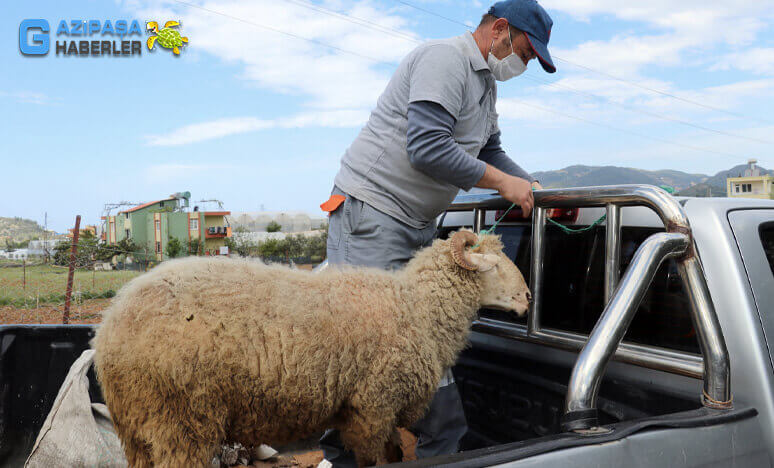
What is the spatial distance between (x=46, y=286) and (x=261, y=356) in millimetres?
17326

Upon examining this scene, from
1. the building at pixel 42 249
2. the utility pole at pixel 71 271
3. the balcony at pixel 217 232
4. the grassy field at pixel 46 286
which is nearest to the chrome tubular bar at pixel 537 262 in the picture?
the utility pole at pixel 71 271

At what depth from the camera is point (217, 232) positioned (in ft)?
168

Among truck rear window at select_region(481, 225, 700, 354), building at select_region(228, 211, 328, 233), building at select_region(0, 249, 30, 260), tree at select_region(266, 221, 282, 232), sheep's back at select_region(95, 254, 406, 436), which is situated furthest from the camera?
building at select_region(228, 211, 328, 233)

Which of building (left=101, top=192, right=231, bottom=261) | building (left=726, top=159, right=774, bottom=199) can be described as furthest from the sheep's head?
building (left=726, top=159, right=774, bottom=199)

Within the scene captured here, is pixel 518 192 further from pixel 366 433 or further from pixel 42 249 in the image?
pixel 42 249

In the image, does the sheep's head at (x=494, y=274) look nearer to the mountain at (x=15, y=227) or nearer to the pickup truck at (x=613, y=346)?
the pickup truck at (x=613, y=346)

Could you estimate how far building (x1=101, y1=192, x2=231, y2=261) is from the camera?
49.8 metres

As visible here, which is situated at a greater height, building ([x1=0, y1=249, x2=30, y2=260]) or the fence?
building ([x1=0, y1=249, x2=30, y2=260])

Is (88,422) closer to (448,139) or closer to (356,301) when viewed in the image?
(356,301)

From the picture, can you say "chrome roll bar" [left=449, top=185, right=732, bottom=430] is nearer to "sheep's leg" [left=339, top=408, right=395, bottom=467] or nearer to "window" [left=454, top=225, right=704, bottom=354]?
"window" [left=454, top=225, right=704, bottom=354]

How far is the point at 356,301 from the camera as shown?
7.18ft

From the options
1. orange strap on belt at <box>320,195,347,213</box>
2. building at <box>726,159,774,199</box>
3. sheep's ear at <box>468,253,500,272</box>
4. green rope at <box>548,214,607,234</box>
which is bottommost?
sheep's ear at <box>468,253,500,272</box>

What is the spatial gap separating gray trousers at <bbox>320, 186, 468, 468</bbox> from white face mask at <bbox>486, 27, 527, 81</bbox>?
103 centimetres

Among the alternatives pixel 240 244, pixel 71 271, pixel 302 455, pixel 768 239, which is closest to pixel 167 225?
pixel 240 244
